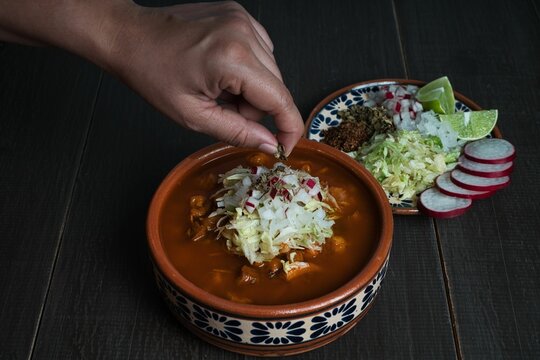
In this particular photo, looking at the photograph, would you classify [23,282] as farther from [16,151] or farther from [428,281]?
[428,281]

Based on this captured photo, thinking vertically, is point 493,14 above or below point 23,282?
above

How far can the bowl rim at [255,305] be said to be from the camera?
6.10ft

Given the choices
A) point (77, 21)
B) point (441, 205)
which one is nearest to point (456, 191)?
point (441, 205)

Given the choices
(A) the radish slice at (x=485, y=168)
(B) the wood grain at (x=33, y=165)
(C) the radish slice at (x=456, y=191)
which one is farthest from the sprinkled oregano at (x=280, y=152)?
(B) the wood grain at (x=33, y=165)

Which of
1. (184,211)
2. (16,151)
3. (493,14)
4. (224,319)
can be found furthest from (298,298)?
(493,14)

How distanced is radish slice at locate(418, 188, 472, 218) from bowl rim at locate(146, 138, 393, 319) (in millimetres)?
352

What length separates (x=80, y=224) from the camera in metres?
2.58

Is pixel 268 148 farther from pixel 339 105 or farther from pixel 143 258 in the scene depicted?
pixel 339 105

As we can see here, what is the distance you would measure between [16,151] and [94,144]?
32 centimetres

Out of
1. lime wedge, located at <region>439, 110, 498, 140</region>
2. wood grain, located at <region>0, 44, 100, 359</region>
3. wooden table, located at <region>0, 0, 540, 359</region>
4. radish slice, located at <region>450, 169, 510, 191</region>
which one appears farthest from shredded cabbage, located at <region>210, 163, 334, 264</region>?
lime wedge, located at <region>439, 110, 498, 140</region>

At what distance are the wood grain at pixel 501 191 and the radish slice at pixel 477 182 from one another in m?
0.06

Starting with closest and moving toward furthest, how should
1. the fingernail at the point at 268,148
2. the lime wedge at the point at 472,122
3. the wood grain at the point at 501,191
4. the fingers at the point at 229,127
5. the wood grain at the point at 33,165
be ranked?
the fingers at the point at 229,127 < the fingernail at the point at 268,148 < the wood grain at the point at 501,191 < the wood grain at the point at 33,165 < the lime wedge at the point at 472,122

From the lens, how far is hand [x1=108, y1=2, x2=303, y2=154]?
185 cm

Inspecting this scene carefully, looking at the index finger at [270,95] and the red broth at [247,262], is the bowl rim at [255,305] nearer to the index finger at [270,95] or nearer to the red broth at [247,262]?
the red broth at [247,262]
